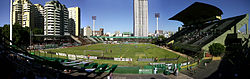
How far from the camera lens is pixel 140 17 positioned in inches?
7259

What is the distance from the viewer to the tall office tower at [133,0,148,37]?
184375 millimetres

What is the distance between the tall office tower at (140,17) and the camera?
605 feet

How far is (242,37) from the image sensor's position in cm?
3284

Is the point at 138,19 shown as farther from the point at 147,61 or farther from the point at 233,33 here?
the point at 147,61

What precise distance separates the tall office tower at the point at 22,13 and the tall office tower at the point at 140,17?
12941 cm

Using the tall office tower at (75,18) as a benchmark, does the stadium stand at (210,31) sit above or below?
below

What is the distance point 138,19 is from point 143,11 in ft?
47.0

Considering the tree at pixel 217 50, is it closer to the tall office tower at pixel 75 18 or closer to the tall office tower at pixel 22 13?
the tall office tower at pixel 22 13

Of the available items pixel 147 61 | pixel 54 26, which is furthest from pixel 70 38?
pixel 147 61

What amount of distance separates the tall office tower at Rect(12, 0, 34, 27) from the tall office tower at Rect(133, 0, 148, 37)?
129413mm

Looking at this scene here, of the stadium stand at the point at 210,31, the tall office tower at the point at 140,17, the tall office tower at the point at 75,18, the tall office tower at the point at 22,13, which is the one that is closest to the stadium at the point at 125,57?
the stadium stand at the point at 210,31

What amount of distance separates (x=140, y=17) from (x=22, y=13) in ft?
452

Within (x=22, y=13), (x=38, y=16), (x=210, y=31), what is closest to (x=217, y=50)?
(x=210, y=31)

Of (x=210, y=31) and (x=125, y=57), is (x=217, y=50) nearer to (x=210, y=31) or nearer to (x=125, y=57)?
(x=210, y=31)
